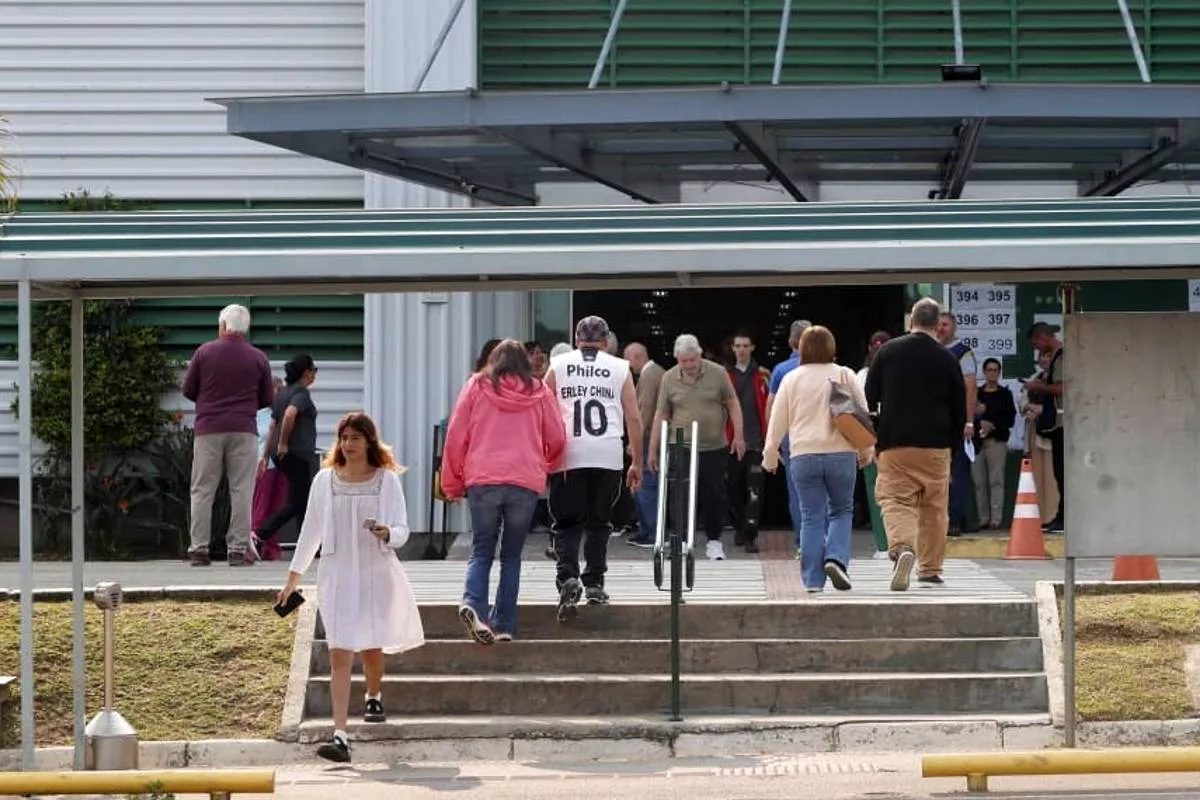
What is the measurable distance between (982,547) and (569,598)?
549 centimetres

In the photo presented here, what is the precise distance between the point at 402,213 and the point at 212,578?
5.17 meters

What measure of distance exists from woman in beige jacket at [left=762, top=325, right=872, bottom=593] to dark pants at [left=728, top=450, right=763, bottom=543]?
315 centimetres

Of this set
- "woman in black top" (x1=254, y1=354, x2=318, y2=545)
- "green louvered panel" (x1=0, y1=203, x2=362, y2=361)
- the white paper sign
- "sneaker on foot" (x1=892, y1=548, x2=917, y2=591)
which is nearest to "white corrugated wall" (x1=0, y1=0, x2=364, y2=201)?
"green louvered panel" (x1=0, y1=203, x2=362, y2=361)

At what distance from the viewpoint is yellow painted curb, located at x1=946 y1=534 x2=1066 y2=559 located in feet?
56.6

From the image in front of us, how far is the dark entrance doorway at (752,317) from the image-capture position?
20953 millimetres

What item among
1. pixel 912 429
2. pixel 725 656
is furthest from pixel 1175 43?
pixel 725 656

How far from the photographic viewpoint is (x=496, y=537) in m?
12.5

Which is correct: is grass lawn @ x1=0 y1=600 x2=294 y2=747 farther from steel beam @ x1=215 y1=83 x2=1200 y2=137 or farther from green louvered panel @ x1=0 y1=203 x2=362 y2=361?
green louvered panel @ x1=0 y1=203 x2=362 y2=361

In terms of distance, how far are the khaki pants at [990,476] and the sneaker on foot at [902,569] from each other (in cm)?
527

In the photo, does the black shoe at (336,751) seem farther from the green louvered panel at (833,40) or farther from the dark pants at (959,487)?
the green louvered panel at (833,40)

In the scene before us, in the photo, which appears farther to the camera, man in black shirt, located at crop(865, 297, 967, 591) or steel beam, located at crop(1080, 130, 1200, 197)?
steel beam, located at crop(1080, 130, 1200, 197)

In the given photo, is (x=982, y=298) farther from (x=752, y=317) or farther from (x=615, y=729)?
(x=615, y=729)

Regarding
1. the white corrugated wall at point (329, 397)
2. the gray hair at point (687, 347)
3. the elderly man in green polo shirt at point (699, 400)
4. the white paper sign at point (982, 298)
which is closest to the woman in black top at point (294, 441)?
the white corrugated wall at point (329, 397)

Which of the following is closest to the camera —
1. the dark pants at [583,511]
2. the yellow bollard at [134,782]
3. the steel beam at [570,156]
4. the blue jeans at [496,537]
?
the yellow bollard at [134,782]
